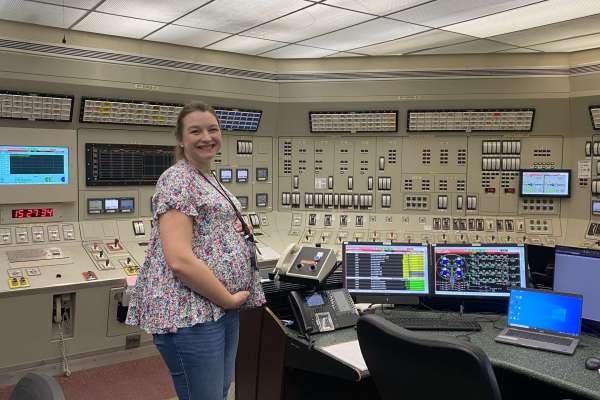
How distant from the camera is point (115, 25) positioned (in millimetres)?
3682

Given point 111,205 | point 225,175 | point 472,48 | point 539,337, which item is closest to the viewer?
point 539,337

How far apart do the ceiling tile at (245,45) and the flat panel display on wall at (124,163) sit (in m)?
0.98

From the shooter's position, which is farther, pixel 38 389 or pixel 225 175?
pixel 225 175

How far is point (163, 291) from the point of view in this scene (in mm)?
1646

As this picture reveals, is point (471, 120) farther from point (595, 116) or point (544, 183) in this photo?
point (595, 116)

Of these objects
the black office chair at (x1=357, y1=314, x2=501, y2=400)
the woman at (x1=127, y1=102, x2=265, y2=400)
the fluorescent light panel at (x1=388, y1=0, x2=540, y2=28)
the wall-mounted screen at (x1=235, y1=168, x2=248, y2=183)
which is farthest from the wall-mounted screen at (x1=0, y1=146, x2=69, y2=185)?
the black office chair at (x1=357, y1=314, x2=501, y2=400)

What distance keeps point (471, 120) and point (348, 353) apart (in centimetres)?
330

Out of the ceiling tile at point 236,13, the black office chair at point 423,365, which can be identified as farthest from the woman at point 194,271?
the ceiling tile at point 236,13

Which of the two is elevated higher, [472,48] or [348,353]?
[472,48]

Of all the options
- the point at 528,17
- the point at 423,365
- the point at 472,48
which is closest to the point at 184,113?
the point at 423,365

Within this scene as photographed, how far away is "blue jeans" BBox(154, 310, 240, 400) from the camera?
1.65m

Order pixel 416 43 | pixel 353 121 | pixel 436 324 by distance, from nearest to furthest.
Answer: pixel 436 324 < pixel 416 43 < pixel 353 121

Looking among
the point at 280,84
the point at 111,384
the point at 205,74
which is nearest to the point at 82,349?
the point at 111,384

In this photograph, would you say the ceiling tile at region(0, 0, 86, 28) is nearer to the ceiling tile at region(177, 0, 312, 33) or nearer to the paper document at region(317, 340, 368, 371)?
the ceiling tile at region(177, 0, 312, 33)
